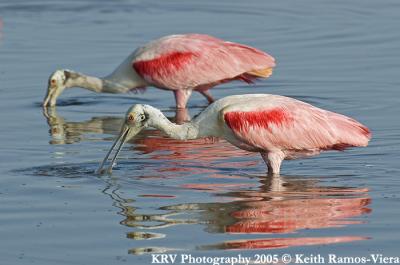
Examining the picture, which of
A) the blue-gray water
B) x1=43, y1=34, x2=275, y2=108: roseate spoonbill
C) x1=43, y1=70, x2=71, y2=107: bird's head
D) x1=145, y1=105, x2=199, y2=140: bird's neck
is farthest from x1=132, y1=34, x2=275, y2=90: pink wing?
x1=145, y1=105, x2=199, y2=140: bird's neck

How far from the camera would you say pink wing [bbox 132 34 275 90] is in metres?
18.1

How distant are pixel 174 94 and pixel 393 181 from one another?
19.0 feet

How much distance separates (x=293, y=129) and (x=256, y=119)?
41 cm

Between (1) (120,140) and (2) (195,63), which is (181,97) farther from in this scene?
(1) (120,140)

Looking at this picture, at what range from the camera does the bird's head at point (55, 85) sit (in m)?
19.0

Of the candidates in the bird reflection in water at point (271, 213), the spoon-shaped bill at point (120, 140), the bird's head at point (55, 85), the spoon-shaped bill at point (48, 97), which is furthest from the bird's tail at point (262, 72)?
the bird reflection in water at point (271, 213)

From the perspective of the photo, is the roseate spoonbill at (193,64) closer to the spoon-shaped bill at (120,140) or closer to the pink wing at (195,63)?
the pink wing at (195,63)

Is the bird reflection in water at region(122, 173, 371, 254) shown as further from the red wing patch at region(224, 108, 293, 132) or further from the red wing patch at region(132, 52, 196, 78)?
the red wing patch at region(132, 52, 196, 78)

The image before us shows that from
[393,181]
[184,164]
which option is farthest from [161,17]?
[393,181]

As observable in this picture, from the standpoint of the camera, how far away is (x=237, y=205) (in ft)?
41.4

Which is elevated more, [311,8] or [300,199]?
[311,8]

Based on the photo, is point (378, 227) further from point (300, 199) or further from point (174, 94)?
point (174, 94)

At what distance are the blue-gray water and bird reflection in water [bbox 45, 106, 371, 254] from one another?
2 centimetres

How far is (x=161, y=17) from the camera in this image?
82.6 ft
